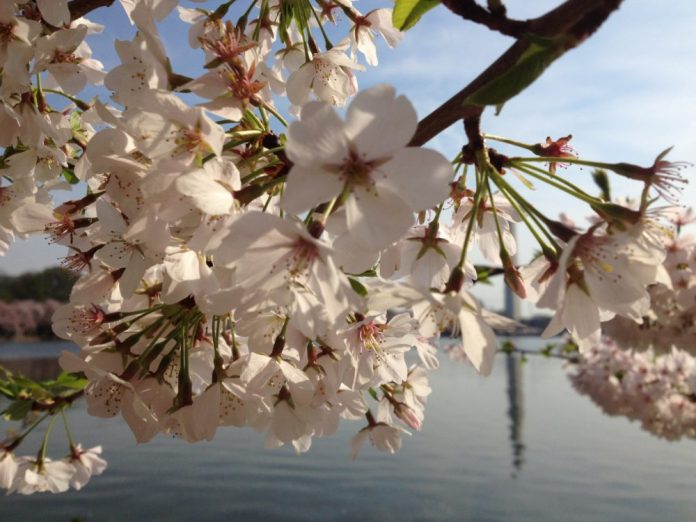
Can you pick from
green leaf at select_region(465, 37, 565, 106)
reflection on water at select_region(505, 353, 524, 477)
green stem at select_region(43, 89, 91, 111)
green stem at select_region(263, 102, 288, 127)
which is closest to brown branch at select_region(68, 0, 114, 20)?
green stem at select_region(43, 89, 91, 111)

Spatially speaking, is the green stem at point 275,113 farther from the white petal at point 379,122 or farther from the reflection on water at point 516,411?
the reflection on water at point 516,411

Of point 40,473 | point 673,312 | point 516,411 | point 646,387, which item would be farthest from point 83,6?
point 516,411

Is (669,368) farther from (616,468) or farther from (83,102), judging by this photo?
(616,468)

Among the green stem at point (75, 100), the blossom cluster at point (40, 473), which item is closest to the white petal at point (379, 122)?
the green stem at point (75, 100)

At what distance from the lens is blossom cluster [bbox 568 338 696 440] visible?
6017mm

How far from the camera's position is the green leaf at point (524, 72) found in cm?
45

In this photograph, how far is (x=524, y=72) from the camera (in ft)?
1.49

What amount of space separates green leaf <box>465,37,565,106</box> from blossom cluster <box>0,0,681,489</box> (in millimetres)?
81

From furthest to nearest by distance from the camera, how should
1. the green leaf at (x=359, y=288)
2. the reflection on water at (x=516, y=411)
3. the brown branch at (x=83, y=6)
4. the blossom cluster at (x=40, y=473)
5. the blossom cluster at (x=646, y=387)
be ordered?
the reflection on water at (x=516, y=411), the blossom cluster at (x=646, y=387), the blossom cluster at (x=40, y=473), the brown branch at (x=83, y=6), the green leaf at (x=359, y=288)

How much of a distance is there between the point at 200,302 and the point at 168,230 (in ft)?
0.33

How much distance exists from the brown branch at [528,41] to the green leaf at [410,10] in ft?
0.40

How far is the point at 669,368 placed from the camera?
6195 mm

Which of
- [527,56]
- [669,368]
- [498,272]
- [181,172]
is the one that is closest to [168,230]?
[181,172]

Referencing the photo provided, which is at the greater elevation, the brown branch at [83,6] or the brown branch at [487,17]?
the brown branch at [83,6]
